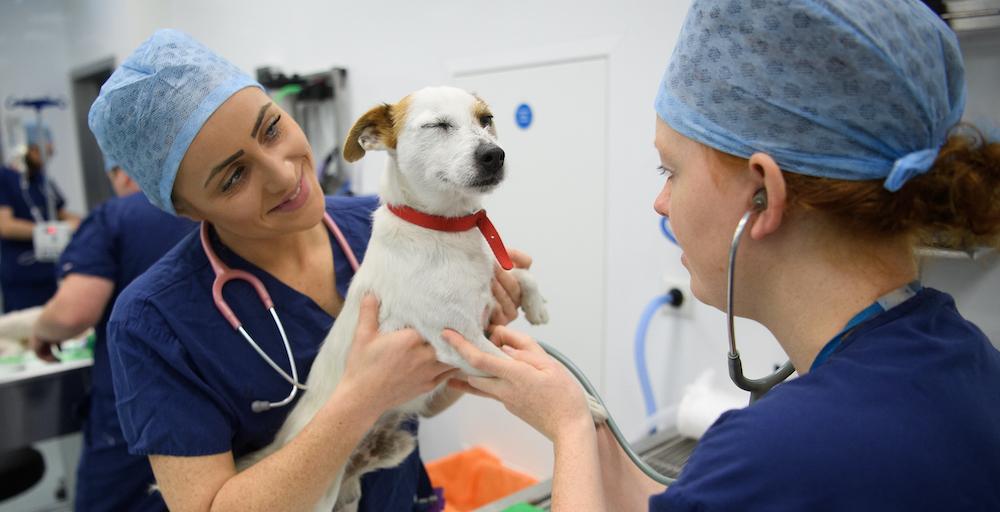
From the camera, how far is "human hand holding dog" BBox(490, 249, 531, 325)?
3.65 ft

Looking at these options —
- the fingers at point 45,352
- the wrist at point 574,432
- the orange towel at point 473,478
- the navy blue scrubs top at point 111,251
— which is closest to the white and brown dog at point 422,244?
the wrist at point 574,432

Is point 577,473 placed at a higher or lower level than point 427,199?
lower

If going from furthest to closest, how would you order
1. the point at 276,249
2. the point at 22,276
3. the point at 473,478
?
the point at 22,276, the point at 473,478, the point at 276,249

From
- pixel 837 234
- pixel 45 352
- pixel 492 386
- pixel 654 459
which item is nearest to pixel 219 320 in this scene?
pixel 492 386

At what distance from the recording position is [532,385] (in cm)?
88

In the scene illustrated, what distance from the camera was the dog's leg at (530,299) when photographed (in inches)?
45.6

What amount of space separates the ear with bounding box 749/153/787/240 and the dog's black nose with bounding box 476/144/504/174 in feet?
1.41

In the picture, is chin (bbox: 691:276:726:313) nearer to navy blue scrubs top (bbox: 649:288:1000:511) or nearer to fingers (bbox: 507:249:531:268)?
navy blue scrubs top (bbox: 649:288:1000:511)

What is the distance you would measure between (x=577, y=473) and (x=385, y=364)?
353mm

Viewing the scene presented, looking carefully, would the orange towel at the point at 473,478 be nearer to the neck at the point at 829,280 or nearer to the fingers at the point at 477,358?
the fingers at the point at 477,358

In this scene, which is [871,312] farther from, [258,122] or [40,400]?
[40,400]

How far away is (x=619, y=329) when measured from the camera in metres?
1.85

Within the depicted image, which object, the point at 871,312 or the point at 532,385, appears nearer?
the point at 871,312

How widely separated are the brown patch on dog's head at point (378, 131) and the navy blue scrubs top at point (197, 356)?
0.88 feet
